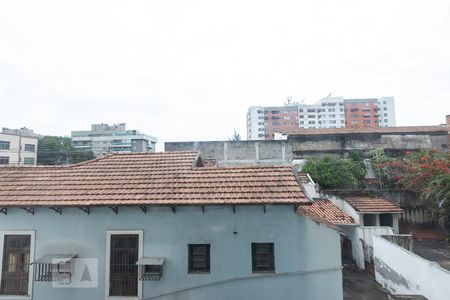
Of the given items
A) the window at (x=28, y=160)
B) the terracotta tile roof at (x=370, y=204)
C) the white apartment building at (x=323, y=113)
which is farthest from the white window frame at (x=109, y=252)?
the white apartment building at (x=323, y=113)

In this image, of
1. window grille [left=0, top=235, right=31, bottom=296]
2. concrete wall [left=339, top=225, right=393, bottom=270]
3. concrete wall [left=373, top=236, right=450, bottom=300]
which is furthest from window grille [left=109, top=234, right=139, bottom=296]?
→ concrete wall [left=339, top=225, right=393, bottom=270]

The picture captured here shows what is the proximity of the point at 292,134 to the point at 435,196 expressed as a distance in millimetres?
16116

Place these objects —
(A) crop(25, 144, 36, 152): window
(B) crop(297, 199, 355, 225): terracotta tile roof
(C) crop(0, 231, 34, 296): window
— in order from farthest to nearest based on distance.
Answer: (A) crop(25, 144, 36, 152): window, (B) crop(297, 199, 355, 225): terracotta tile roof, (C) crop(0, 231, 34, 296): window

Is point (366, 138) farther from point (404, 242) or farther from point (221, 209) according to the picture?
point (221, 209)

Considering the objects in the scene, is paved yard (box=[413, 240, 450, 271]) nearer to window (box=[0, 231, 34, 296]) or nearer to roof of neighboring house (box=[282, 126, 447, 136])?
window (box=[0, 231, 34, 296])

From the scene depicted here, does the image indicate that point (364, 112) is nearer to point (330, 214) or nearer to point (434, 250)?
point (434, 250)

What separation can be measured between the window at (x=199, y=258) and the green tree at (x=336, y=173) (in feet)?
51.1

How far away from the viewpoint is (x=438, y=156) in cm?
1870

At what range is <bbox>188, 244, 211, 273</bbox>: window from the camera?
7.61 m

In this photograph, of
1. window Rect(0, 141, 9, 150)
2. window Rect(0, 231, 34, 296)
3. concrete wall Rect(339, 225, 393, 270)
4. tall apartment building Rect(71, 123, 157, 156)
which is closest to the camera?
window Rect(0, 231, 34, 296)

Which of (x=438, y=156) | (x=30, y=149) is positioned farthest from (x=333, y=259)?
(x=30, y=149)

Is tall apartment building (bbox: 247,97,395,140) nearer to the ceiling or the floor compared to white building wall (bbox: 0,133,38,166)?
nearer to the ceiling

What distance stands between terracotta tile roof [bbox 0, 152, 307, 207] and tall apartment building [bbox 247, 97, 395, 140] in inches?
2814

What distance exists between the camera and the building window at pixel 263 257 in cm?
753
